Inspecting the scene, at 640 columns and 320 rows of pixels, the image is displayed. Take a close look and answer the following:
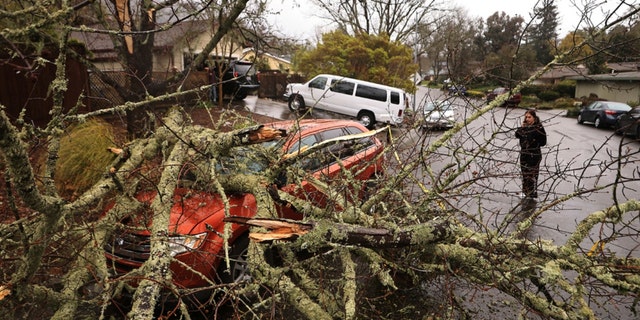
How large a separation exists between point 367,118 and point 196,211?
1333 centimetres

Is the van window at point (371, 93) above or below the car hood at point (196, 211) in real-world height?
above

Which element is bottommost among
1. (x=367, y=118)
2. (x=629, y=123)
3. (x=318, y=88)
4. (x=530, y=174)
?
(x=367, y=118)

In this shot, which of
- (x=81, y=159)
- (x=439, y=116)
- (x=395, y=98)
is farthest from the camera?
(x=395, y=98)

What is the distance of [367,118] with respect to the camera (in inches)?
659

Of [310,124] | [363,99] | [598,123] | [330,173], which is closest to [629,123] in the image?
[310,124]

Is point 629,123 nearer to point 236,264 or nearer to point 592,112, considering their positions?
point 236,264

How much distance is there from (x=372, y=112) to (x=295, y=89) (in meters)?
3.56

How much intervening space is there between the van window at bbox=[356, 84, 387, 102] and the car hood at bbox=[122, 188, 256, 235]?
13.0 metres

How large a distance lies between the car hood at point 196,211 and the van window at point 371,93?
42.6ft

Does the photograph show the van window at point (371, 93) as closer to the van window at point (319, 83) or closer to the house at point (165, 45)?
the van window at point (319, 83)

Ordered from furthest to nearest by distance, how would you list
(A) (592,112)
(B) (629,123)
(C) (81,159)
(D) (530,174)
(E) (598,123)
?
(A) (592,112) → (E) (598,123) → (B) (629,123) → (C) (81,159) → (D) (530,174)

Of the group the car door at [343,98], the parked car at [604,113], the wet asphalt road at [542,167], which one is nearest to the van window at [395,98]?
the car door at [343,98]

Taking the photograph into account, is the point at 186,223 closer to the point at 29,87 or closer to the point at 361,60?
the point at 29,87

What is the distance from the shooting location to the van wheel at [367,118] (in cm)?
1668
